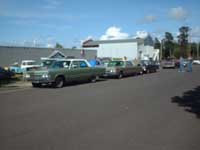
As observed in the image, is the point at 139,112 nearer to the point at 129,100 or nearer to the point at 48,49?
the point at 129,100

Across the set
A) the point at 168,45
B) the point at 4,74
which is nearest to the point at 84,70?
the point at 4,74

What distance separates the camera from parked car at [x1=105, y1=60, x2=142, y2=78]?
76.6ft

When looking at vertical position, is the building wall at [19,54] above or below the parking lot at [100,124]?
above

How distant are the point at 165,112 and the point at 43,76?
900 centimetres

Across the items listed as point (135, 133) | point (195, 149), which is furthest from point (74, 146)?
point (195, 149)

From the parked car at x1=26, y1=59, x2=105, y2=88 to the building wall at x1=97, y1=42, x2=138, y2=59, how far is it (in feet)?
185

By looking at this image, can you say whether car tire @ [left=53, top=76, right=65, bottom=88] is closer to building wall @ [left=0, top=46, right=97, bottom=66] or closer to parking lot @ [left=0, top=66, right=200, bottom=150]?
parking lot @ [left=0, top=66, right=200, bottom=150]

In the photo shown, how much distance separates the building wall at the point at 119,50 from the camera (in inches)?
2955

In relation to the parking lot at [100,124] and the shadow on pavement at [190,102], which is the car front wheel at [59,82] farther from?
the shadow on pavement at [190,102]

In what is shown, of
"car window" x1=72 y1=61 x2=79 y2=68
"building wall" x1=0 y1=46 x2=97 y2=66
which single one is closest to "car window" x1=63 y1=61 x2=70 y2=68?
"car window" x1=72 y1=61 x2=79 y2=68

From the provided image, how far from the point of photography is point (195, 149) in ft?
18.0

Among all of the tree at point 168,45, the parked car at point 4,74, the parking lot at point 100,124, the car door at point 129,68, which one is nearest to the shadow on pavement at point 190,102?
the parking lot at point 100,124

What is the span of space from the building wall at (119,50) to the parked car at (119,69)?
48.1 m

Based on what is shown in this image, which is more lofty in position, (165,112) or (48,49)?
(48,49)
